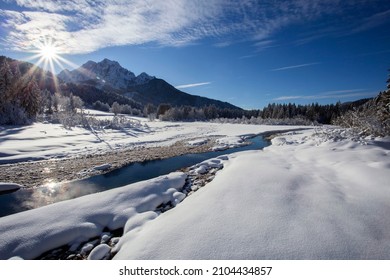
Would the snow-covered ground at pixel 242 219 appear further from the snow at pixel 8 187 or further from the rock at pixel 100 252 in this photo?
the snow at pixel 8 187

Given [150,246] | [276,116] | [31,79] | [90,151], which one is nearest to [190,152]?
[90,151]

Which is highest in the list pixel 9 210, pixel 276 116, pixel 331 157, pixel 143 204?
pixel 276 116

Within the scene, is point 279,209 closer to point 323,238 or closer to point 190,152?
point 323,238

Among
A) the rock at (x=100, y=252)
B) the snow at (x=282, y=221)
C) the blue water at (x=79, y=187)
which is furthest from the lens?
the blue water at (x=79, y=187)

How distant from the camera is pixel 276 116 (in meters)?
85.2

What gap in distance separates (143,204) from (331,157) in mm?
9266

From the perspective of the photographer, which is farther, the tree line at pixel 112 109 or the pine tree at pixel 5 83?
the pine tree at pixel 5 83

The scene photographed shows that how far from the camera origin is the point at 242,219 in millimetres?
5270

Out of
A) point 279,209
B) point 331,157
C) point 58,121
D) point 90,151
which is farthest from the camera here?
point 58,121

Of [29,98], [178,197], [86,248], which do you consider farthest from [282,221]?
[29,98]

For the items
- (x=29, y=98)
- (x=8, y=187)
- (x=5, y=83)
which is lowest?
(x=8, y=187)

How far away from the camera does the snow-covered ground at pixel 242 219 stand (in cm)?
415

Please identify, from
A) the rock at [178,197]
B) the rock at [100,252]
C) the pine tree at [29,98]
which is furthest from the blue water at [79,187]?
the pine tree at [29,98]

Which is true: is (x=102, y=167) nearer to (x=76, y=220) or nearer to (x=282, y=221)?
(x=76, y=220)
